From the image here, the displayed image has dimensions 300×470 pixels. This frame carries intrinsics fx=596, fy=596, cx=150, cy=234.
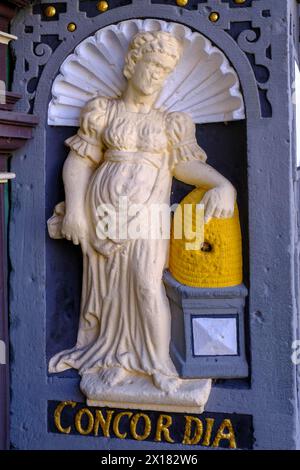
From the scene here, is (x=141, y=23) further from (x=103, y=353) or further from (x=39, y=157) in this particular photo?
(x=103, y=353)

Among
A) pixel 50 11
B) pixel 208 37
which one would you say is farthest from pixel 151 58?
pixel 50 11

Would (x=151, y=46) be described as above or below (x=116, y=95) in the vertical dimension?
above

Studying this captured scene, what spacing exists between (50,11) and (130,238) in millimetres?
1223

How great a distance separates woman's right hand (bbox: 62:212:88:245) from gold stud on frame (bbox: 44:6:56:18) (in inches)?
39.9

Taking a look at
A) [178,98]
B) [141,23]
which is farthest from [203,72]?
[141,23]

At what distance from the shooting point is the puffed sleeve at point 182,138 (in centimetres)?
285

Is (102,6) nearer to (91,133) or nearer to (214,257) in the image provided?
(91,133)

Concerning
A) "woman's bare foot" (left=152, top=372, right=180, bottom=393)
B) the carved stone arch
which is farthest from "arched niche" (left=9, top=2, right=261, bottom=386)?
"woman's bare foot" (left=152, top=372, right=180, bottom=393)

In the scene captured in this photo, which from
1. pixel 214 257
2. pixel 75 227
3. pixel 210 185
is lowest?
pixel 214 257

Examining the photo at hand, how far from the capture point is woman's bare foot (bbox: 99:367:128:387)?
112 inches

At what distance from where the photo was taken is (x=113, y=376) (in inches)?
112

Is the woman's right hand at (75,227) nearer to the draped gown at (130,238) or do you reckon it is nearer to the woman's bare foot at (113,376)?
the draped gown at (130,238)

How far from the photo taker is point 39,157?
3.03 metres

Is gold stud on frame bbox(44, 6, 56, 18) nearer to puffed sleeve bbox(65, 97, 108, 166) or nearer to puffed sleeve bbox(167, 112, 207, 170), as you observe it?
puffed sleeve bbox(65, 97, 108, 166)
